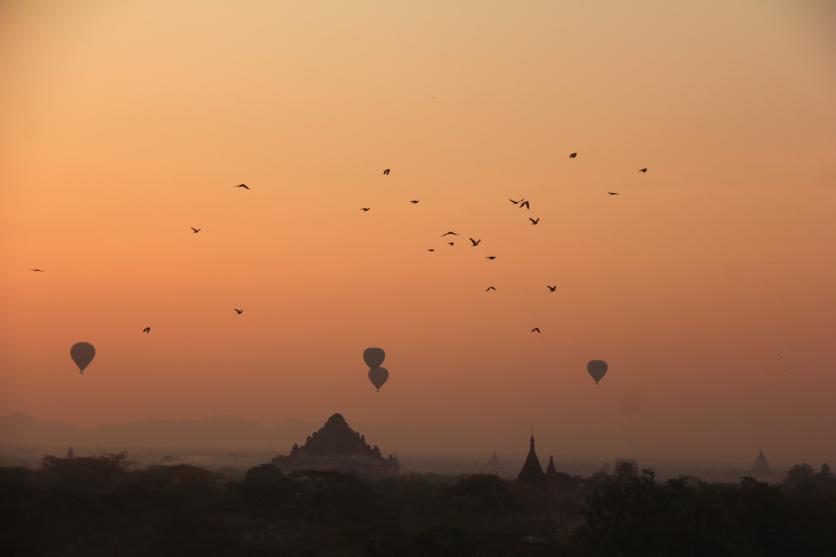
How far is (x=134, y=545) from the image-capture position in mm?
137500

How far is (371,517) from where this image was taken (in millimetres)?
160875

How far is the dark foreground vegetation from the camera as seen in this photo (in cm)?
11819

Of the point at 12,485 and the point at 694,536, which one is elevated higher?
the point at 12,485

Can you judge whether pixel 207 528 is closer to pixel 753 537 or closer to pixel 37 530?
pixel 37 530

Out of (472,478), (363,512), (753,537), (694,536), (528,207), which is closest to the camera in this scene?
(528,207)

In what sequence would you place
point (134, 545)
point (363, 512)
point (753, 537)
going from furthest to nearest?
point (363, 512) < point (134, 545) < point (753, 537)

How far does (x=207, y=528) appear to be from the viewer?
14688 cm

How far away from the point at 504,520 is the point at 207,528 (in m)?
33.5

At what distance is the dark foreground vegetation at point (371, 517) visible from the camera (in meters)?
118

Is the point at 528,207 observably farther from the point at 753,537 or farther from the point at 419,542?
the point at 753,537

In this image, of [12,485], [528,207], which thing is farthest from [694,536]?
[12,485]

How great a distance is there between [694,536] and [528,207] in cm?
3928

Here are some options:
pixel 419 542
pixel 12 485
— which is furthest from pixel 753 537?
pixel 12 485

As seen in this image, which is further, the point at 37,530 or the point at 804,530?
the point at 37,530
